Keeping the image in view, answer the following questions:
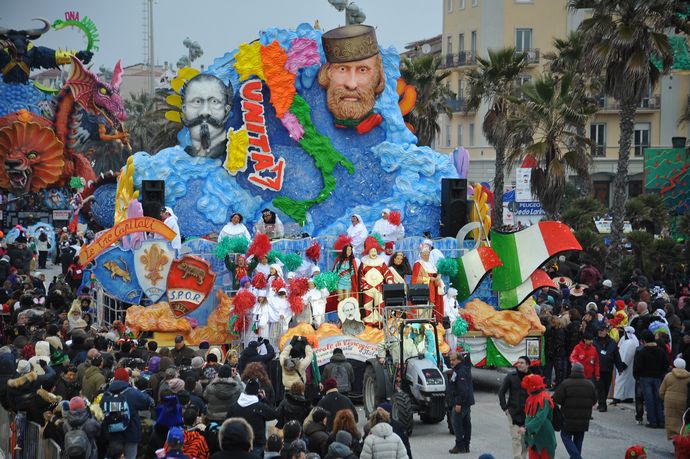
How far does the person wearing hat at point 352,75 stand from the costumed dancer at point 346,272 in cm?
584

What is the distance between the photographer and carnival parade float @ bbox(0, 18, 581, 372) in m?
21.6

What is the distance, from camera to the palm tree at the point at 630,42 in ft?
90.9

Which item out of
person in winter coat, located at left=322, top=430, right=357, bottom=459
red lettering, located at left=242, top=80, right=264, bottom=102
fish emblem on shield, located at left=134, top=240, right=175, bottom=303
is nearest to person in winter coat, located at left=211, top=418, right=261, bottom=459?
person in winter coat, located at left=322, top=430, right=357, bottom=459

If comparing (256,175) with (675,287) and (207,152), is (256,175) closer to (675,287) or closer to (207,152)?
(207,152)

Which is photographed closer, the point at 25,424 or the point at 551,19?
the point at 25,424

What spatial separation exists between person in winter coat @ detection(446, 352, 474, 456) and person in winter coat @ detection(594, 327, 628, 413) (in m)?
3.74

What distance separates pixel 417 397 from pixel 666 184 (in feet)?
85.7

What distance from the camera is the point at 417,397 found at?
17.0 m

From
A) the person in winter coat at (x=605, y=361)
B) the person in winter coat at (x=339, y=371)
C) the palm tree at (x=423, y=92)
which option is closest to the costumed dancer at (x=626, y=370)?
the person in winter coat at (x=605, y=361)

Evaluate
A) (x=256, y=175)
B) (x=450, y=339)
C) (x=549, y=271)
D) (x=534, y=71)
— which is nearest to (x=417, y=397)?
(x=450, y=339)

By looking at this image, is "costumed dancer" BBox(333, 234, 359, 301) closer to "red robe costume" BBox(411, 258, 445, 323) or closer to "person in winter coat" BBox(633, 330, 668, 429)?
"red robe costume" BBox(411, 258, 445, 323)

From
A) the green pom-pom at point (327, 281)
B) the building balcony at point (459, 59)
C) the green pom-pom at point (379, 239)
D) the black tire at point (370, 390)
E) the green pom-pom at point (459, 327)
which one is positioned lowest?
the black tire at point (370, 390)

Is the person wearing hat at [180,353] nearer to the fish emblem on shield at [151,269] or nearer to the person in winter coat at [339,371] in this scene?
the person in winter coat at [339,371]

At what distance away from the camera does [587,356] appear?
1878cm
